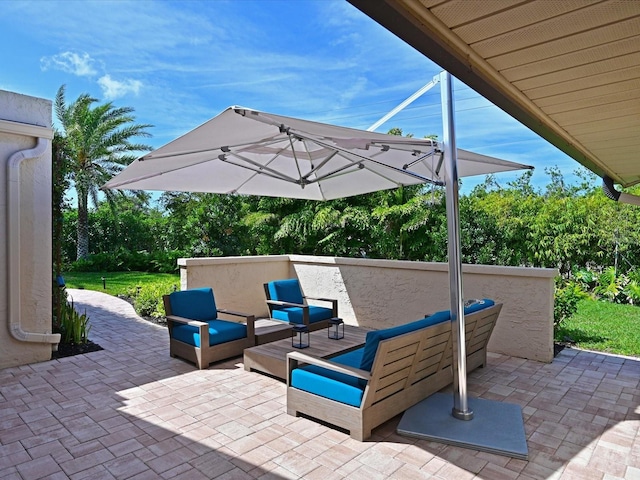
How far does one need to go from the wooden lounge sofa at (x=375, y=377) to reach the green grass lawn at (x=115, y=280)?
27.4 feet

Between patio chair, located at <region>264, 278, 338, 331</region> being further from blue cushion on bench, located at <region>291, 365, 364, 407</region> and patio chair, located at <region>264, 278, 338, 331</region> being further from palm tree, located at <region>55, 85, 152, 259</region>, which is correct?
palm tree, located at <region>55, 85, 152, 259</region>

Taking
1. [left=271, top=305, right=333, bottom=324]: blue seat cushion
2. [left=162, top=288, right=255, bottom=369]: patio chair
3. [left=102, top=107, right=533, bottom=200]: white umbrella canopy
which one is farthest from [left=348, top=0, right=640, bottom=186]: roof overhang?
[left=271, top=305, right=333, bottom=324]: blue seat cushion

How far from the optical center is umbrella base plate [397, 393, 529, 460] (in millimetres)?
3424

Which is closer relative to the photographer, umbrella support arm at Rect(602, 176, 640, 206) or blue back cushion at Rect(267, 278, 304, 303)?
umbrella support arm at Rect(602, 176, 640, 206)

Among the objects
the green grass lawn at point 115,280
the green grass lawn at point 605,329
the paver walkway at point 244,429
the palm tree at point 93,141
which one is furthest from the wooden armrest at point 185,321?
the palm tree at point 93,141

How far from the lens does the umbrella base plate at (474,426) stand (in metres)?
3.42

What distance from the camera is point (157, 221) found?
778 inches

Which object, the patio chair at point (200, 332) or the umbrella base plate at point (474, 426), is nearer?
the umbrella base plate at point (474, 426)

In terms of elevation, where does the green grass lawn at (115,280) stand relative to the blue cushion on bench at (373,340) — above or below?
below

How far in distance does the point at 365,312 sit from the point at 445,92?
4.90 metres

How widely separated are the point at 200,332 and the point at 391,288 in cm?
355

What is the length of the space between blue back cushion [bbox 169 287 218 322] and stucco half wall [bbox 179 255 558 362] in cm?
138

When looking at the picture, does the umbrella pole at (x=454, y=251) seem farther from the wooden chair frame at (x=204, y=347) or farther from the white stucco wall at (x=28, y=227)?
the white stucco wall at (x=28, y=227)

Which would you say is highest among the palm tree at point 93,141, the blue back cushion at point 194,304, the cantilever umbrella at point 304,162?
the palm tree at point 93,141
